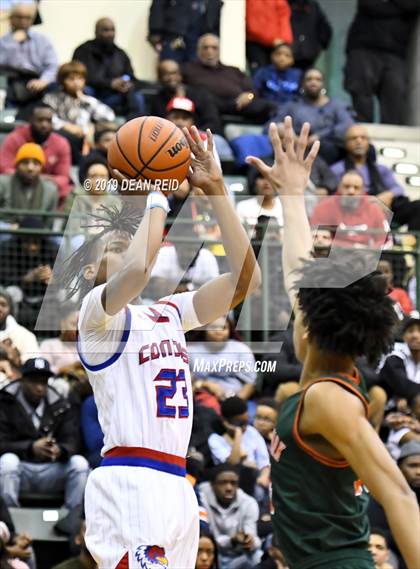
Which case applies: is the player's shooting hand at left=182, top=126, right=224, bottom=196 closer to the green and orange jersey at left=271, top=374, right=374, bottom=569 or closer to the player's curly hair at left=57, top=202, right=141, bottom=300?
the player's curly hair at left=57, top=202, right=141, bottom=300

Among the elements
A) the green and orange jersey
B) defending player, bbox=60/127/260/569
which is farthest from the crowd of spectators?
the green and orange jersey

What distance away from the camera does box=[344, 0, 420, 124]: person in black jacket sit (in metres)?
15.5

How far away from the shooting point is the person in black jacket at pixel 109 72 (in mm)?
13641

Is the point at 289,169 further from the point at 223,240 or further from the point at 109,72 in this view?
the point at 109,72

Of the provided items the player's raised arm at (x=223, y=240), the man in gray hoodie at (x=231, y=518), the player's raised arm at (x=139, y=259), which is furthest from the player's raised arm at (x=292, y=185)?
the man in gray hoodie at (x=231, y=518)

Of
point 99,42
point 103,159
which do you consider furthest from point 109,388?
point 99,42

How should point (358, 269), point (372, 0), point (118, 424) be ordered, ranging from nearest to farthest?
point (358, 269), point (118, 424), point (372, 0)

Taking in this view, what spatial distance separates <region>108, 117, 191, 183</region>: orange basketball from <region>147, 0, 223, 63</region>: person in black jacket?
8.40 metres

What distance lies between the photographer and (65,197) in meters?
11.9

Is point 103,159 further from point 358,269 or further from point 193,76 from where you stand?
point 358,269

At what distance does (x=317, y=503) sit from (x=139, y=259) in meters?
1.18

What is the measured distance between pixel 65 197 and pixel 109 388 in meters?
6.30

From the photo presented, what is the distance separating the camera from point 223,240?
575 cm

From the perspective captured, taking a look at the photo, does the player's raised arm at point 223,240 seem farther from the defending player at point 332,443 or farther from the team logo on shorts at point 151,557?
the team logo on shorts at point 151,557
